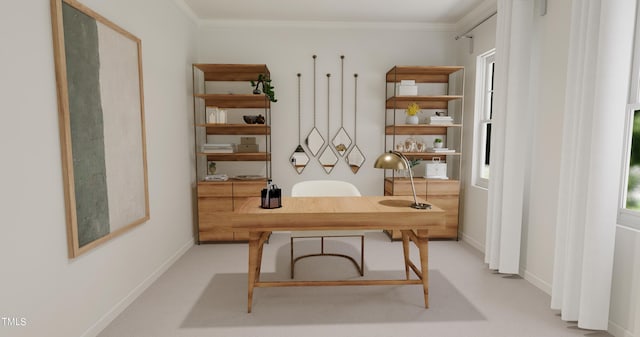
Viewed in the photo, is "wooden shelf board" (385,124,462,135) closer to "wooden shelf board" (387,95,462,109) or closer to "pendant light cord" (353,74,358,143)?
"wooden shelf board" (387,95,462,109)

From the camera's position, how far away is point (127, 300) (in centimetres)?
260

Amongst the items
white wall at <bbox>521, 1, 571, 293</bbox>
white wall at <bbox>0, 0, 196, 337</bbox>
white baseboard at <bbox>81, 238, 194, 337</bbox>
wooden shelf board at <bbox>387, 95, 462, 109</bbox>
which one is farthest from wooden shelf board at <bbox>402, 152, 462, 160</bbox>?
white wall at <bbox>0, 0, 196, 337</bbox>

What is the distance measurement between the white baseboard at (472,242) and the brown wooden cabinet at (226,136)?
8.69ft

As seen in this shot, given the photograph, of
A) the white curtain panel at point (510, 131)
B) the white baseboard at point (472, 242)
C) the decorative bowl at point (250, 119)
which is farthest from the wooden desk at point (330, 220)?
the decorative bowl at point (250, 119)

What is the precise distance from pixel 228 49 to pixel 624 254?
446cm

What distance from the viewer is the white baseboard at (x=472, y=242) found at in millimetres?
3952

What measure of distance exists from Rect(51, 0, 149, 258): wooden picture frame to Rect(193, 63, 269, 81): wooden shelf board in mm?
1377

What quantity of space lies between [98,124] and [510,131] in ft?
10.8

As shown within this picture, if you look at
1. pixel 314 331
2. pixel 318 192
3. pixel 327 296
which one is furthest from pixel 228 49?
pixel 314 331

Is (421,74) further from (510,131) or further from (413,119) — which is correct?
(510,131)

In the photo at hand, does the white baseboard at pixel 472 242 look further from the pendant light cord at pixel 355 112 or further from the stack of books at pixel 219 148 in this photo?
the stack of books at pixel 219 148

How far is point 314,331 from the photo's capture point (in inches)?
88.9

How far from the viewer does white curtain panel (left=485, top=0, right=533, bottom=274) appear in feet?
9.88

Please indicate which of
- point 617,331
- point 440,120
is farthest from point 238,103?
point 617,331
